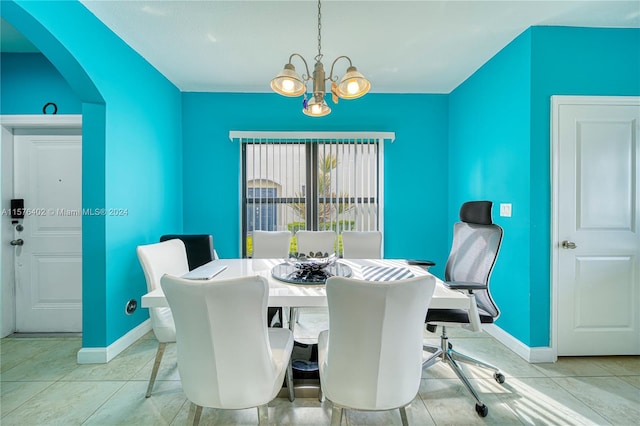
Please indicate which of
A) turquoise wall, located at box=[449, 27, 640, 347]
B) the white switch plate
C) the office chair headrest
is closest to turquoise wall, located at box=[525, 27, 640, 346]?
turquoise wall, located at box=[449, 27, 640, 347]

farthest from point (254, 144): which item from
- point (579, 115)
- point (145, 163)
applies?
point (579, 115)

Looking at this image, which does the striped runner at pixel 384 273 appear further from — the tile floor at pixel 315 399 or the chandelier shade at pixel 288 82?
the chandelier shade at pixel 288 82

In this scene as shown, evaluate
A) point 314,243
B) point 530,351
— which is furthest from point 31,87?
point 530,351

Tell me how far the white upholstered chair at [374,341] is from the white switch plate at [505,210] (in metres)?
1.90

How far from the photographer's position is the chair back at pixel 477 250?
187 centimetres

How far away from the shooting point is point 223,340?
1123 millimetres

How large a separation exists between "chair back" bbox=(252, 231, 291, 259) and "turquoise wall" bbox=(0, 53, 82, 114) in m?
2.04

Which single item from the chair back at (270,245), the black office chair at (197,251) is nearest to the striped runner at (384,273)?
the chair back at (270,245)

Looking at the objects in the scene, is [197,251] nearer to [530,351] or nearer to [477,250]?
[477,250]

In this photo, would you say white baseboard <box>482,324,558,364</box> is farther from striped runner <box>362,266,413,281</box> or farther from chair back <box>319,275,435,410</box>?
chair back <box>319,275,435,410</box>

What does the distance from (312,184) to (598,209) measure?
2.73 m

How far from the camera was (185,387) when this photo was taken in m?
1.22

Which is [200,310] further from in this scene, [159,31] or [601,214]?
[601,214]

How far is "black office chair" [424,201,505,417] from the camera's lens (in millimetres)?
1756
